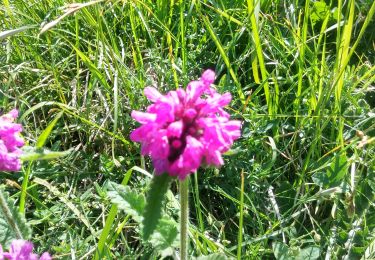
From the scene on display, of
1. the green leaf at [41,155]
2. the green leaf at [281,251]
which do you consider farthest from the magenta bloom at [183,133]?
the green leaf at [281,251]

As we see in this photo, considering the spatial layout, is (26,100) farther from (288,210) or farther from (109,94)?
(288,210)

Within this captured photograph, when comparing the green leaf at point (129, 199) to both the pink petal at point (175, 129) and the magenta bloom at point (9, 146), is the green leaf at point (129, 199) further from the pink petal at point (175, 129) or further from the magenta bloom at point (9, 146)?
the pink petal at point (175, 129)

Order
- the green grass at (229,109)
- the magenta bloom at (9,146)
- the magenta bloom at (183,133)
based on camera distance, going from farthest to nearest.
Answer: the green grass at (229,109)
the magenta bloom at (9,146)
the magenta bloom at (183,133)

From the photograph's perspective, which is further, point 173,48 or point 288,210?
point 173,48

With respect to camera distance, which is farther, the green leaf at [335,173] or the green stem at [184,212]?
the green leaf at [335,173]

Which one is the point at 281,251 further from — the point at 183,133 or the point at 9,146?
the point at 9,146

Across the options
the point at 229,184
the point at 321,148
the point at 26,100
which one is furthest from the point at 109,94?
the point at 321,148
